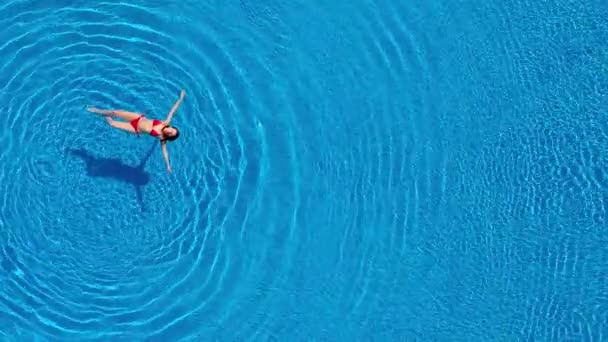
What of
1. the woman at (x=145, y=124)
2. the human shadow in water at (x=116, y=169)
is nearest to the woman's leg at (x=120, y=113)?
the woman at (x=145, y=124)

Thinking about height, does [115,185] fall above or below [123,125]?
below

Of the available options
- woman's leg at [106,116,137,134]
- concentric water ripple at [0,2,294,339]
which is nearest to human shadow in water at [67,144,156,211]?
concentric water ripple at [0,2,294,339]

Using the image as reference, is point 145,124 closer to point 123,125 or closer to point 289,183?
point 123,125

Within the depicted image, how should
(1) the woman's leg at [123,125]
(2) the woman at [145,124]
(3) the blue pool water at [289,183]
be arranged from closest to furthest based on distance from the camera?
(2) the woman at [145,124] → (1) the woman's leg at [123,125] → (3) the blue pool water at [289,183]

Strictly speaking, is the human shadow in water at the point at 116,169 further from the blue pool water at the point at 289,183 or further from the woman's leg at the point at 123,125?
the woman's leg at the point at 123,125

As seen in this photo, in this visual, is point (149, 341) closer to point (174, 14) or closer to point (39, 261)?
point (39, 261)

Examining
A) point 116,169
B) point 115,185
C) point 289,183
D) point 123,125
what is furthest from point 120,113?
point 289,183
